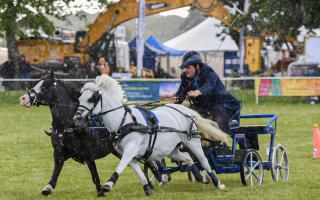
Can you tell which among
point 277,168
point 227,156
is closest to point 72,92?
point 227,156

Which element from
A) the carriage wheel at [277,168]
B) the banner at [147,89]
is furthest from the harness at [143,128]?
the banner at [147,89]

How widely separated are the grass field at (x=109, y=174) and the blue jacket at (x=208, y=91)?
3.75ft

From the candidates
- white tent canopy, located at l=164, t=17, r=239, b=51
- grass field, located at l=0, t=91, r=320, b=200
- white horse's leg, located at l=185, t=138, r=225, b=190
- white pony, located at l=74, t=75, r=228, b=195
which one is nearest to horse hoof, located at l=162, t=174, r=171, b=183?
grass field, located at l=0, t=91, r=320, b=200

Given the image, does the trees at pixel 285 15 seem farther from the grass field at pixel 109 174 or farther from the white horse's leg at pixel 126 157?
the white horse's leg at pixel 126 157

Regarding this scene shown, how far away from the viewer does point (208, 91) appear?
12016 millimetres

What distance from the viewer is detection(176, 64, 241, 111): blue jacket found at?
12.1 meters

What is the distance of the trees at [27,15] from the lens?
1382 inches

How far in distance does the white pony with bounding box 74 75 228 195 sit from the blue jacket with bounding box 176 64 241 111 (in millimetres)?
359

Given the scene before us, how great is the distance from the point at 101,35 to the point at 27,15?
4.84m

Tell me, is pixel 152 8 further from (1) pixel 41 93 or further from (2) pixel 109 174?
(1) pixel 41 93

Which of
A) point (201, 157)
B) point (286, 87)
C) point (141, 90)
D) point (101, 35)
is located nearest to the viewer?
point (201, 157)

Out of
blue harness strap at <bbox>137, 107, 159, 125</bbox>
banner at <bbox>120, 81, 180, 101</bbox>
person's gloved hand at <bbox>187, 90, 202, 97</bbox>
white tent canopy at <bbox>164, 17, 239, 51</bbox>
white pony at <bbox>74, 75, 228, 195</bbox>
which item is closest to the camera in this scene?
white pony at <bbox>74, 75, 228, 195</bbox>

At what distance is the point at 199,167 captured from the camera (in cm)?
1224

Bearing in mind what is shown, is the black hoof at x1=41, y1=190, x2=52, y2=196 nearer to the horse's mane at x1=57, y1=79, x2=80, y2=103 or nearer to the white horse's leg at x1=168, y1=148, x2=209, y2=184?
the horse's mane at x1=57, y1=79, x2=80, y2=103
